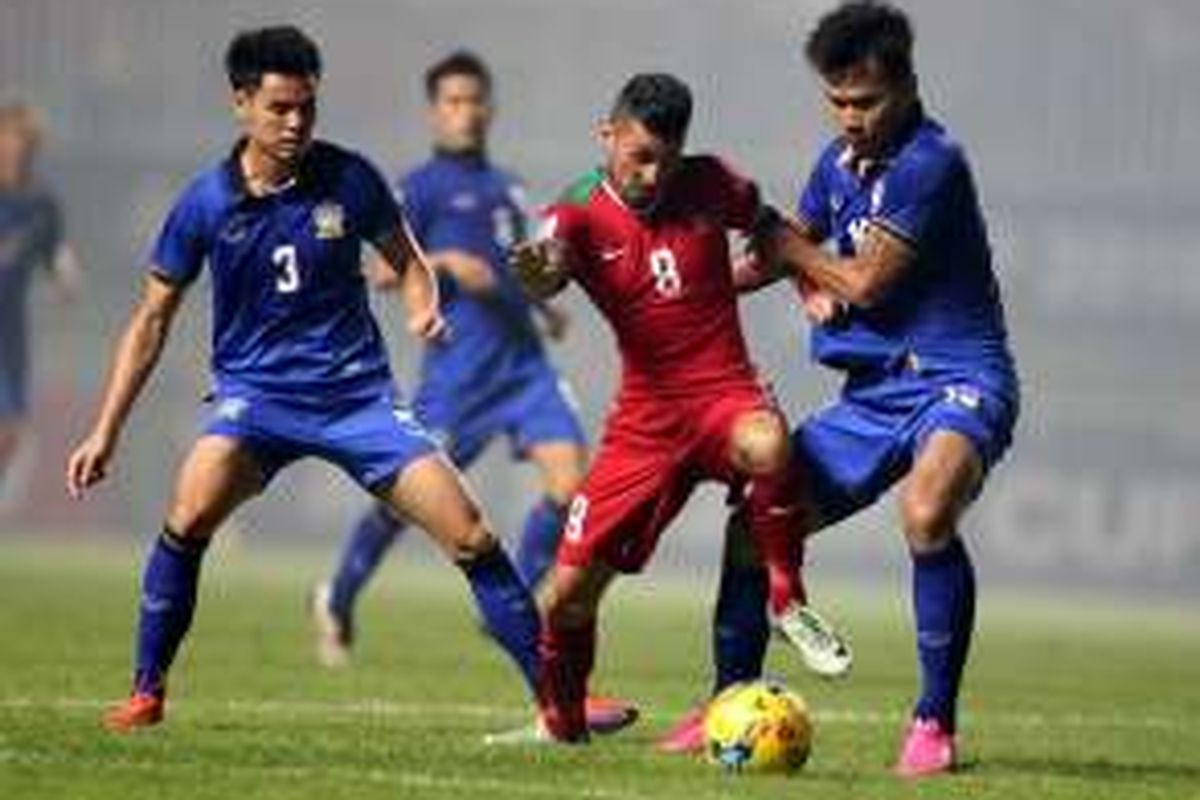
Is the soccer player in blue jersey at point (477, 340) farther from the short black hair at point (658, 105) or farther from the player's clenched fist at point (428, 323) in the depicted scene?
the short black hair at point (658, 105)

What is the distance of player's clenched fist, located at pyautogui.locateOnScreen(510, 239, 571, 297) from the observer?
40.5 ft

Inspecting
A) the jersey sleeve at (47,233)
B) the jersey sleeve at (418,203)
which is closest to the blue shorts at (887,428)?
the jersey sleeve at (418,203)

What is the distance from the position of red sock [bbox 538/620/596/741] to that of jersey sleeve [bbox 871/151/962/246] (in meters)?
1.73

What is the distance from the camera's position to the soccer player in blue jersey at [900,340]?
12.1m

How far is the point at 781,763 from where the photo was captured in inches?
463

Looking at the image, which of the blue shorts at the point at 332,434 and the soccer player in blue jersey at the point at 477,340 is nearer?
the blue shorts at the point at 332,434

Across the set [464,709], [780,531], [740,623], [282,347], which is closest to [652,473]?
[780,531]

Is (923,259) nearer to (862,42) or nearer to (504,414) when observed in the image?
(862,42)

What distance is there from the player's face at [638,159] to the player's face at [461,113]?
6.56 meters


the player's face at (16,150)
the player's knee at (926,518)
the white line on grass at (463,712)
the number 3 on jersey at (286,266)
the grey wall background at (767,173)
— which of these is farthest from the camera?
the grey wall background at (767,173)

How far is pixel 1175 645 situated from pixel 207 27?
2019 cm

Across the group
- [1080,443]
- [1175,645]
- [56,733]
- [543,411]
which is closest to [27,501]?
[1080,443]

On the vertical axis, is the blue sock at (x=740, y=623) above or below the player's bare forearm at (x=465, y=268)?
above

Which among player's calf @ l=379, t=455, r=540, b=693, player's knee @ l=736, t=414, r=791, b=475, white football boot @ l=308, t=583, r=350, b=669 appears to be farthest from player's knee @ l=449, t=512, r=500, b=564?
white football boot @ l=308, t=583, r=350, b=669
